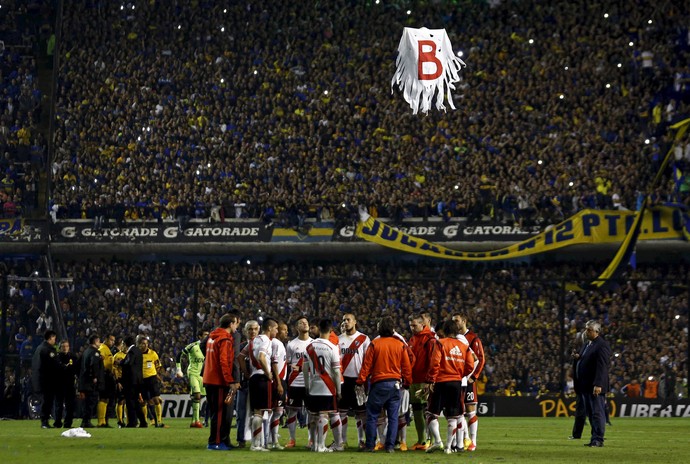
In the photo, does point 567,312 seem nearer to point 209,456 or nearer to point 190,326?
point 190,326

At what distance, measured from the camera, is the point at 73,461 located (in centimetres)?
1730

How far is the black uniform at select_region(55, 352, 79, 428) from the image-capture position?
1057 inches

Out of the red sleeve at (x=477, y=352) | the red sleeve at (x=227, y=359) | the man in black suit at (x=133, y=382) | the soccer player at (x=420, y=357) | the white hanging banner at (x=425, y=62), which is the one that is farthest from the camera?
the man in black suit at (x=133, y=382)

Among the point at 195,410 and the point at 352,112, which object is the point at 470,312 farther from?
the point at 195,410

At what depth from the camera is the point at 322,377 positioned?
61.2 ft

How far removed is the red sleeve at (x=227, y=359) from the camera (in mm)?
18781

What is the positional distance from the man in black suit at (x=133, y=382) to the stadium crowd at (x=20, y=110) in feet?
67.4

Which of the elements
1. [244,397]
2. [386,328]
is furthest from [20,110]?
[386,328]

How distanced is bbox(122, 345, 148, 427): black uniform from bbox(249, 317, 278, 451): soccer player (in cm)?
846

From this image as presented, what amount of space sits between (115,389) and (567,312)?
1606 centimetres

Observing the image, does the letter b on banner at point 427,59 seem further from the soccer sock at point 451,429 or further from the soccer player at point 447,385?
the soccer sock at point 451,429

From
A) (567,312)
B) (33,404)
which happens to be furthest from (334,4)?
(33,404)

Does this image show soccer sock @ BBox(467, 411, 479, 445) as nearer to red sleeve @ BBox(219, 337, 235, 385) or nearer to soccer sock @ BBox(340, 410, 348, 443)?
soccer sock @ BBox(340, 410, 348, 443)

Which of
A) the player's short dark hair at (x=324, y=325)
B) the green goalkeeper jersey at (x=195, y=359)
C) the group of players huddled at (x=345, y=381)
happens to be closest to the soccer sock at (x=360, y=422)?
the group of players huddled at (x=345, y=381)
